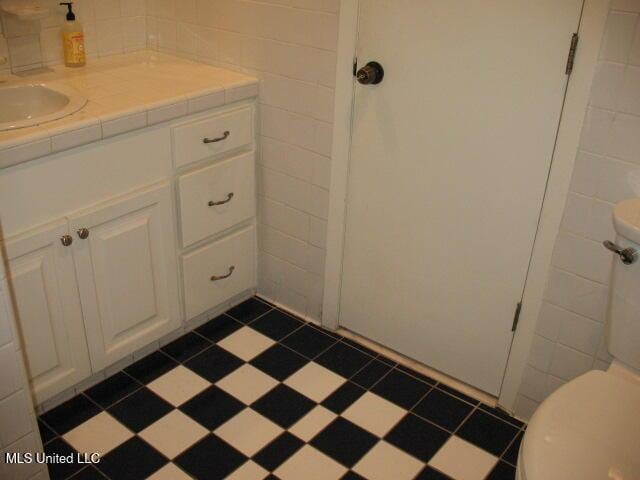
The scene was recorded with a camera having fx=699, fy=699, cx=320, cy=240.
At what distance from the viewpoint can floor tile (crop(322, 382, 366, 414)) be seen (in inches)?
85.2

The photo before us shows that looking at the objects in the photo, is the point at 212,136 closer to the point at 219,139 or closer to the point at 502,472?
the point at 219,139

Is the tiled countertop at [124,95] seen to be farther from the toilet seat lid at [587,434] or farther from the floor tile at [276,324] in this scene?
the toilet seat lid at [587,434]

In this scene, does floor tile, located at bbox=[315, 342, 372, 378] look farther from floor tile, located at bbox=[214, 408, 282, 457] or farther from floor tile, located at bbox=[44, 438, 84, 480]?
floor tile, located at bbox=[44, 438, 84, 480]

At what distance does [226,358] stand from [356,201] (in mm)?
687

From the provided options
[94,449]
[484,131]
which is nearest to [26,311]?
[94,449]

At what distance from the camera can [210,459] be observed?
1949 mm

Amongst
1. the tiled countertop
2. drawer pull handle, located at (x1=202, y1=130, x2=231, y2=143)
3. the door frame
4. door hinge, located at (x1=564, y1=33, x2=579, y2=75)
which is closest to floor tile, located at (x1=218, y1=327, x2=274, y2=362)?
the door frame

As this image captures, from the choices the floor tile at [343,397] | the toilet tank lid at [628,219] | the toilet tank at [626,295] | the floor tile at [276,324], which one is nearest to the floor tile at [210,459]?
the floor tile at [343,397]

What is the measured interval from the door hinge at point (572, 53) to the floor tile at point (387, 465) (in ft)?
3.69

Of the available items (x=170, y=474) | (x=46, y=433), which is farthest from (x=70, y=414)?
(x=170, y=474)

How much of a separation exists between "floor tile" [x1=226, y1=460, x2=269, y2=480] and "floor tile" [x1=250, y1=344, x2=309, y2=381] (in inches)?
15.1

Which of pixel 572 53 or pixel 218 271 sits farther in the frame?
pixel 218 271

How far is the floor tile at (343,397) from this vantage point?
216 cm

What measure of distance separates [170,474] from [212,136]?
3.36ft
